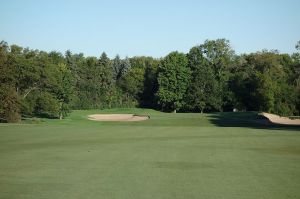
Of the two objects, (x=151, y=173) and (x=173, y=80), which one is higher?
(x=173, y=80)

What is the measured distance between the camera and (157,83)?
103250 millimetres

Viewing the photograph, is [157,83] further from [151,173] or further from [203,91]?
[151,173]

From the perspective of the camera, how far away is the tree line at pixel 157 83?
6141 centimetres

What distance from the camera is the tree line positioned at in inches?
2418

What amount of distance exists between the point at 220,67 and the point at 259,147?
266 feet

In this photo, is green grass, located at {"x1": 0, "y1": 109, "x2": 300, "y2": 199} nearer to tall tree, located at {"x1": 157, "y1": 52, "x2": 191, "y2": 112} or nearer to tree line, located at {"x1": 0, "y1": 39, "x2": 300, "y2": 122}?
tree line, located at {"x1": 0, "y1": 39, "x2": 300, "y2": 122}

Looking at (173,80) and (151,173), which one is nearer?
(151,173)

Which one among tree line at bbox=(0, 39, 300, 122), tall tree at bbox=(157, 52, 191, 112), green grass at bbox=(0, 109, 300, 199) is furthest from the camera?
tall tree at bbox=(157, 52, 191, 112)

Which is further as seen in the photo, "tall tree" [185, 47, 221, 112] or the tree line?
"tall tree" [185, 47, 221, 112]

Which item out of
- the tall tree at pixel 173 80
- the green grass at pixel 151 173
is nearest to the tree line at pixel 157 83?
the tall tree at pixel 173 80

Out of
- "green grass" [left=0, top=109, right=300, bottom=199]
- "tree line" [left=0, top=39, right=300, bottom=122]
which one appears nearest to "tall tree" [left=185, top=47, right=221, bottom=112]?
"tree line" [left=0, top=39, right=300, bottom=122]

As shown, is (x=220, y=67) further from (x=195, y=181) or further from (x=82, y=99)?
(x=195, y=181)

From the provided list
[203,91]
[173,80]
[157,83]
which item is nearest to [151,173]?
[203,91]

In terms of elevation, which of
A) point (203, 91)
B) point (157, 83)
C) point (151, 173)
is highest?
point (157, 83)
